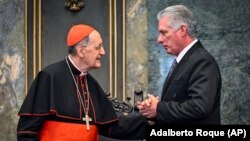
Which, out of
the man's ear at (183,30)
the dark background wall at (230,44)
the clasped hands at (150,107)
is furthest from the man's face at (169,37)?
the dark background wall at (230,44)

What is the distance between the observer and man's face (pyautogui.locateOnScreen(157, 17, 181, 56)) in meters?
3.97

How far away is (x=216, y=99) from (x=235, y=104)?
2.55m

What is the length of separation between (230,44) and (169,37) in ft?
7.81

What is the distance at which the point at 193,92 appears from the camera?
12.2 ft

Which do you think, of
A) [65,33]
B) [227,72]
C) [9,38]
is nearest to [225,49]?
[227,72]

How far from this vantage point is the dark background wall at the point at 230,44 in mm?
6199

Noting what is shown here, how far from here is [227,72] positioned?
6.22 m

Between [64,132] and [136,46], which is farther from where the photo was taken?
[136,46]

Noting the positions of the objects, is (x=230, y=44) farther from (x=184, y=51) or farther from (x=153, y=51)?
(x=184, y=51)

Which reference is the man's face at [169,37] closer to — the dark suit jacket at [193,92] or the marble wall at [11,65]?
the dark suit jacket at [193,92]

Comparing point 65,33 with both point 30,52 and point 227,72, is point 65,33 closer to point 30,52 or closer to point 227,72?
point 30,52

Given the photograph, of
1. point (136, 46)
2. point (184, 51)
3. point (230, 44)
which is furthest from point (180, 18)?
point (136, 46)

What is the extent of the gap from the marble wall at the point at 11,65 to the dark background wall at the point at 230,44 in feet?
6.10

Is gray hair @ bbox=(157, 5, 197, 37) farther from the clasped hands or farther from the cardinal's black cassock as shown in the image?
the cardinal's black cassock
